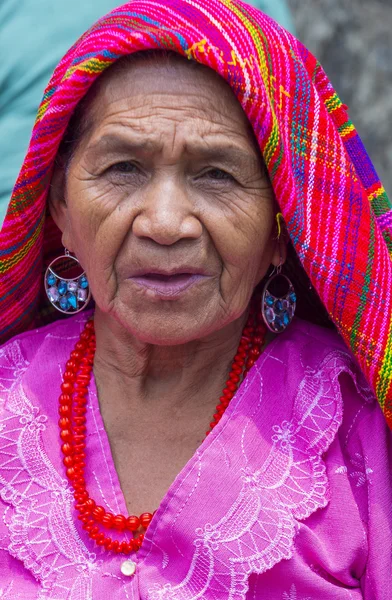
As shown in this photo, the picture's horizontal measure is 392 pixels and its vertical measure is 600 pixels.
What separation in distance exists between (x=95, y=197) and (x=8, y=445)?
67cm

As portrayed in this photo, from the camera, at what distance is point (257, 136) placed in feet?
6.75

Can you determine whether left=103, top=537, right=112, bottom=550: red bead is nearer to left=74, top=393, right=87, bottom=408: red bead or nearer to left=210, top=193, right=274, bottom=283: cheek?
left=74, top=393, right=87, bottom=408: red bead

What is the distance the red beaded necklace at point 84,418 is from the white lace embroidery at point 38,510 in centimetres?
4

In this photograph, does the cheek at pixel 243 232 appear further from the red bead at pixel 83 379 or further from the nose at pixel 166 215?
the red bead at pixel 83 379

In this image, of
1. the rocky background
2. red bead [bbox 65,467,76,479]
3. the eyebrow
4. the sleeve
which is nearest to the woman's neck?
red bead [bbox 65,467,76,479]

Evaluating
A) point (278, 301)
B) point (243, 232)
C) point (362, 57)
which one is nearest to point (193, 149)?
point (243, 232)

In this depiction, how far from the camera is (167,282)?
81.8 inches

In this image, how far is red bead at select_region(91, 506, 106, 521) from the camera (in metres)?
2.16

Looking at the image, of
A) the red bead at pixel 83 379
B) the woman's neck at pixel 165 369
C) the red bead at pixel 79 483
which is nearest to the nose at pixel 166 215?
the woman's neck at pixel 165 369

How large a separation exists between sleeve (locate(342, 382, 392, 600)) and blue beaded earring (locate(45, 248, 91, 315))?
2.54 feet

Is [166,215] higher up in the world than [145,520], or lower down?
higher up

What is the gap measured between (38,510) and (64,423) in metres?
0.23

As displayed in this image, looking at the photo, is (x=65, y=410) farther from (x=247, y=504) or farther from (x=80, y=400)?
(x=247, y=504)

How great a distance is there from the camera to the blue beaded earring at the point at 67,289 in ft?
8.11
